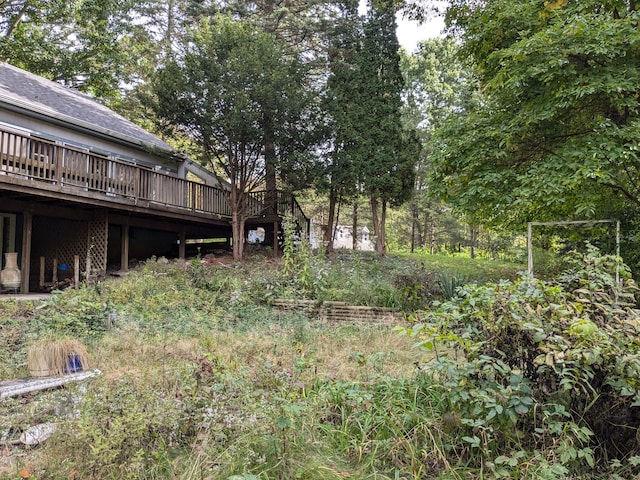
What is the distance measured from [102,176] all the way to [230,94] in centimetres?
401

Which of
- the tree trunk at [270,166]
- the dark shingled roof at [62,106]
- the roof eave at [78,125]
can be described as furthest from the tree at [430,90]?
the dark shingled roof at [62,106]

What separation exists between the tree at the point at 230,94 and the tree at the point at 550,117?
214 inches

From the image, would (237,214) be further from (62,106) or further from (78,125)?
(62,106)

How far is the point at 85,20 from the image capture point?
15.5 metres

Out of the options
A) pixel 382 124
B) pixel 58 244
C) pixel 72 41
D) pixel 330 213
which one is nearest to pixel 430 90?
pixel 382 124

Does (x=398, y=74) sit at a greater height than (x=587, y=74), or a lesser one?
greater

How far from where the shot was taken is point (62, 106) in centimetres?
1109

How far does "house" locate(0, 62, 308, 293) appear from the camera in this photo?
337 inches

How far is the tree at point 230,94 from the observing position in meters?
11.3

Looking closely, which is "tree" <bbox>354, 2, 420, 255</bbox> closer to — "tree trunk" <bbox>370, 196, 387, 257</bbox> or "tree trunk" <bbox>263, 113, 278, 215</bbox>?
"tree trunk" <bbox>370, 196, 387, 257</bbox>

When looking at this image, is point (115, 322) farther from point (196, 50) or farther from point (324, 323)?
point (196, 50)

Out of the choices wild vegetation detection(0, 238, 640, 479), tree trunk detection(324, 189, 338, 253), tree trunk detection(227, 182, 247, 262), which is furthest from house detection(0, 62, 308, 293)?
wild vegetation detection(0, 238, 640, 479)

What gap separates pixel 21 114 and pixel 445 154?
32.0 ft

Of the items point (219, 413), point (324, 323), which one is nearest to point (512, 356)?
point (219, 413)
